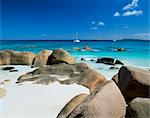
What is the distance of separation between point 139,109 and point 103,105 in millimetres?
475

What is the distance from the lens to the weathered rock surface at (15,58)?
8.88 meters

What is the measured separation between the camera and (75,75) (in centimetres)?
582

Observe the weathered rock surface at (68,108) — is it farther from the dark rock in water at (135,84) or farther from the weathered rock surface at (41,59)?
the weathered rock surface at (41,59)

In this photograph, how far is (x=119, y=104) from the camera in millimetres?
2891

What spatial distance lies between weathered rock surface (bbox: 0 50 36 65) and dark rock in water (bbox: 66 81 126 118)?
6.12 metres

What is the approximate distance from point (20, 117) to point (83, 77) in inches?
83.4

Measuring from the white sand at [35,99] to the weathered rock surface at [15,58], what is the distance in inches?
129

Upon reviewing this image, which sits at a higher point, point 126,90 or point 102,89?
point 102,89

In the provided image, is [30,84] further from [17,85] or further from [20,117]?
[20,117]

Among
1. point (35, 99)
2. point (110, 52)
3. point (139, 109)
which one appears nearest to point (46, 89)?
point (35, 99)

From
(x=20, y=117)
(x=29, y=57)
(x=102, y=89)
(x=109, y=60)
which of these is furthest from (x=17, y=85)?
(x=109, y=60)

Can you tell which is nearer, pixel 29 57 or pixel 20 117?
→ pixel 20 117

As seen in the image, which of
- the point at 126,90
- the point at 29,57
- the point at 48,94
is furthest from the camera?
the point at 29,57

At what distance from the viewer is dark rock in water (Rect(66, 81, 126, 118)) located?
2.61m
